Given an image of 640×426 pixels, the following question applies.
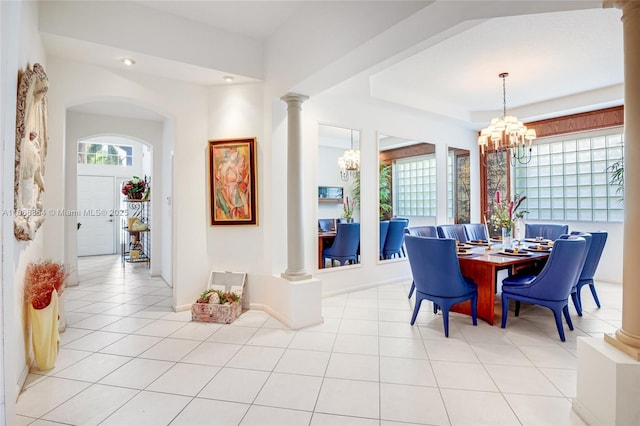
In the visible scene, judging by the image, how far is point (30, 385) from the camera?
2.12 metres

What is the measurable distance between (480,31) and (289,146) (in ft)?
7.36

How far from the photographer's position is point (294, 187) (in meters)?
3.37

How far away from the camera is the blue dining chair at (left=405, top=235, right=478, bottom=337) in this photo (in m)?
2.86

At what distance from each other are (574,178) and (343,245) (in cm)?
430

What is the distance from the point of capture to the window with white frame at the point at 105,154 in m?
7.64

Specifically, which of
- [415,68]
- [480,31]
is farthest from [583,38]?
[415,68]

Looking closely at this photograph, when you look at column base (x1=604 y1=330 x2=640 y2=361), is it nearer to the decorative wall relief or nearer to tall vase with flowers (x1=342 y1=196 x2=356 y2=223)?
tall vase with flowers (x1=342 y1=196 x2=356 y2=223)

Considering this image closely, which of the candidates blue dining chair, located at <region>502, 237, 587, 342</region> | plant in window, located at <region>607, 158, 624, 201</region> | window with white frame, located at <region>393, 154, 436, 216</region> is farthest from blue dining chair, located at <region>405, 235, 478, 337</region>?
plant in window, located at <region>607, 158, 624, 201</region>

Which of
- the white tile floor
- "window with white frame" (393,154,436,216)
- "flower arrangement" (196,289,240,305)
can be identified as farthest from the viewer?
"window with white frame" (393,154,436,216)

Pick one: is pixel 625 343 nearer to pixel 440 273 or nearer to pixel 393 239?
pixel 440 273

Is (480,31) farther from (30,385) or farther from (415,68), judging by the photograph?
(30,385)

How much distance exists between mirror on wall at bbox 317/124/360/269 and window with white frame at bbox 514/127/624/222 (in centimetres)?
366

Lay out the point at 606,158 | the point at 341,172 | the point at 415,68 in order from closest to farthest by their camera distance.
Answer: the point at 415,68 → the point at 341,172 → the point at 606,158

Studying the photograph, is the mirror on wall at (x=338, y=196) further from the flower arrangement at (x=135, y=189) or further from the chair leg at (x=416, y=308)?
the flower arrangement at (x=135, y=189)
